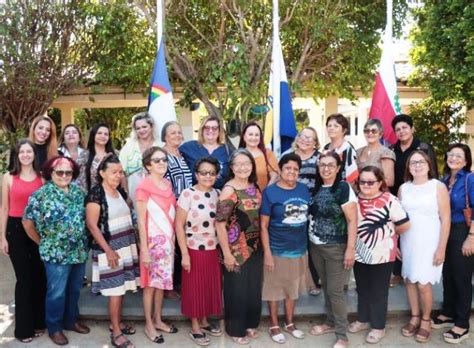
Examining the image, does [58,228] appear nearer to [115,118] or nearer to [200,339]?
[200,339]

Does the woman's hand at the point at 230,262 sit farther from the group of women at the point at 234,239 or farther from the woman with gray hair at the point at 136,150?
the woman with gray hair at the point at 136,150

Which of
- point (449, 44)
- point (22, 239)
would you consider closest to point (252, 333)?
point (22, 239)

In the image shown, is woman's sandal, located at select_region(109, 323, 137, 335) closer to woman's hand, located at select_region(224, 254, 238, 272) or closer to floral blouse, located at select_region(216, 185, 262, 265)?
woman's hand, located at select_region(224, 254, 238, 272)

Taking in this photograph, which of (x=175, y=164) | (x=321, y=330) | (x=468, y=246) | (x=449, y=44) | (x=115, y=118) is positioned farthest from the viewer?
(x=115, y=118)

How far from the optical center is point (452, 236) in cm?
407

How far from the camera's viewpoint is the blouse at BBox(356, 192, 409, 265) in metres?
3.85

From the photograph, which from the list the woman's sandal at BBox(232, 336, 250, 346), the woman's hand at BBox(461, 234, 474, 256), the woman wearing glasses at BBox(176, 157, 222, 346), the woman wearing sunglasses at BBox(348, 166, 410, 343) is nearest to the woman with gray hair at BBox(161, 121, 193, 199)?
the woman wearing glasses at BBox(176, 157, 222, 346)

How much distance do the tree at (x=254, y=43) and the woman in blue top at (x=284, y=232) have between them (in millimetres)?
2874

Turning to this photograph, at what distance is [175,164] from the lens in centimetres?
438

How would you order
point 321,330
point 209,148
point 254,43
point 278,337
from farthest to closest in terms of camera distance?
point 254,43, point 209,148, point 321,330, point 278,337

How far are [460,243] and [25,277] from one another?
12.3 feet

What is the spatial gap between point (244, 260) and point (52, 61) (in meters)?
5.24

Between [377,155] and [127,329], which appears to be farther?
[377,155]

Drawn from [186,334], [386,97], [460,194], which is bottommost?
[186,334]
